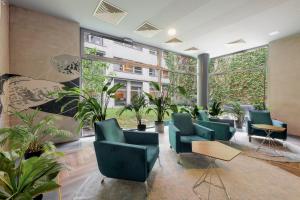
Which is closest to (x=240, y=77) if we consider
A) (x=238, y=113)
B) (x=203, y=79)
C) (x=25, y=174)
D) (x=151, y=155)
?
(x=203, y=79)

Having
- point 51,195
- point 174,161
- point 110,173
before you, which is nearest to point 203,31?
point 174,161

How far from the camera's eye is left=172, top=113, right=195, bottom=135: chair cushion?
356 cm

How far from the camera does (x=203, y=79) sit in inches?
274

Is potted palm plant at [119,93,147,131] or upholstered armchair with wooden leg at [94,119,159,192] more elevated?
potted palm plant at [119,93,147,131]

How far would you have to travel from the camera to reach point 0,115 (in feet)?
9.15

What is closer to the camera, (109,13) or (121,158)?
(121,158)

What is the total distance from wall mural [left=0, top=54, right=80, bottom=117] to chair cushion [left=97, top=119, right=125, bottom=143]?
2.03 metres

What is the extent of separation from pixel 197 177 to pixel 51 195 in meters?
2.09

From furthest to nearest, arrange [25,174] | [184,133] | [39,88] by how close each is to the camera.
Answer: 1. [39,88]
2. [184,133]
3. [25,174]

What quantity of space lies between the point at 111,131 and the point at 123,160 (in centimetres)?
60

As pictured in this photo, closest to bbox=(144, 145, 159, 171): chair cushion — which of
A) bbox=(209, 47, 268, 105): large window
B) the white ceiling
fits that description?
the white ceiling

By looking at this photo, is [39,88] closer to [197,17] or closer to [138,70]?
[138,70]

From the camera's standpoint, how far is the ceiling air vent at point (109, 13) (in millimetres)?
3322

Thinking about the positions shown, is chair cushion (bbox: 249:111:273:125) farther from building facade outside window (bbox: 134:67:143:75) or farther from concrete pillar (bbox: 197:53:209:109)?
building facade outside window (bbox: 134:67:143:75)
